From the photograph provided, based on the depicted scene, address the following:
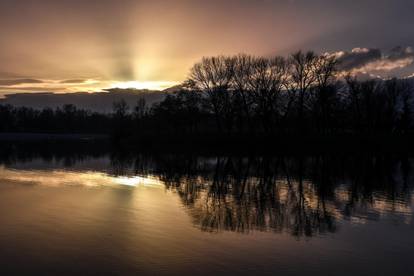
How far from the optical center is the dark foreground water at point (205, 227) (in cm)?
1150

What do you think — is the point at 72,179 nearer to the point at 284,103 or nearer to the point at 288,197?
the point at 288,197

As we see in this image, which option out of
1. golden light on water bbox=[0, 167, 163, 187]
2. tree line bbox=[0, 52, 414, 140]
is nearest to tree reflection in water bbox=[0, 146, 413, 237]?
golden light on water bbox=[0, 167, 163, 187]

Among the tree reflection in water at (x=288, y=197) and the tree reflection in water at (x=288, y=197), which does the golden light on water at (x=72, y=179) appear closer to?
the tree reflection in water at (x=288, y=197)

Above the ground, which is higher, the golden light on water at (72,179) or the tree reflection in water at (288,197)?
the golden light on water at (72,179)

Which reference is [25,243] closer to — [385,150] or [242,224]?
[242,224]

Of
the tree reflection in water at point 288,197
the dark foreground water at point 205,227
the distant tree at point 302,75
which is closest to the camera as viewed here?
the dark foreground water at point 205,227

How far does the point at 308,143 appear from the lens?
7281cm

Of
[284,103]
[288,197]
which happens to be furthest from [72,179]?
[284,103]

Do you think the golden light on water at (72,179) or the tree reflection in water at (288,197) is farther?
the golden light on water at (72,179)

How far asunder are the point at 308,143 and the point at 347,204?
52.4 metres

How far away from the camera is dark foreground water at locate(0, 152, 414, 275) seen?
37.7 ft

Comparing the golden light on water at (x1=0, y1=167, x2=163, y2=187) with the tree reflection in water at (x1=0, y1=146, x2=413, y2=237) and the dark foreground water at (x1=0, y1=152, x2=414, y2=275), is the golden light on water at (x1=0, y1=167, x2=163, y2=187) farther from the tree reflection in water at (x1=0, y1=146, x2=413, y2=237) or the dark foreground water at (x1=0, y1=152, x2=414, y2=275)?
the tree reflection in water at (x1=0, y1=146, x2=413, y2=237)

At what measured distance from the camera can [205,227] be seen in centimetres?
1585

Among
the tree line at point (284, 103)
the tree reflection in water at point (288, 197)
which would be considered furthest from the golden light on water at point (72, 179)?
the tree line at point (284, 103)
